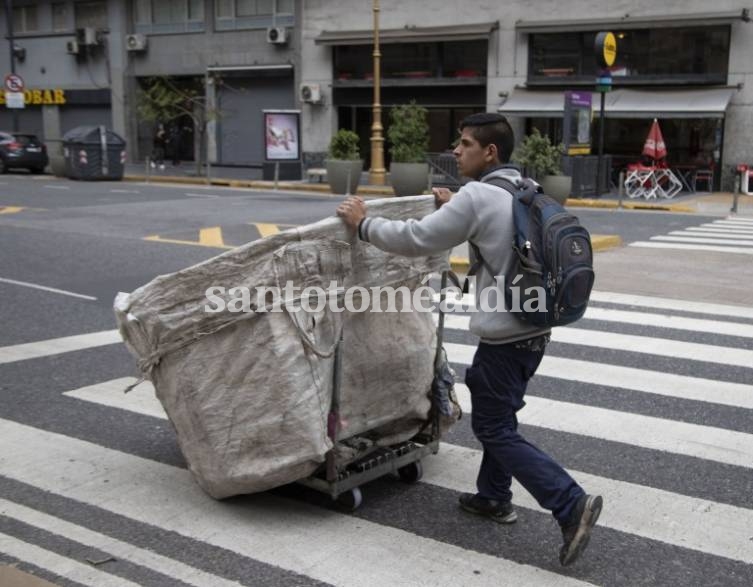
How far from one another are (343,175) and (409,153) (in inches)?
82.3

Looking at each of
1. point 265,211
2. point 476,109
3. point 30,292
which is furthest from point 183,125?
point 30,292

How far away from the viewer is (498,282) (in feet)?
12.7

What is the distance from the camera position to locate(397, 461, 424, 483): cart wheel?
479 cm

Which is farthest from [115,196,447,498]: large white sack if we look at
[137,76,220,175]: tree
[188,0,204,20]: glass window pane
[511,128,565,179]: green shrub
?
[188,0,204,20]: glass window pane

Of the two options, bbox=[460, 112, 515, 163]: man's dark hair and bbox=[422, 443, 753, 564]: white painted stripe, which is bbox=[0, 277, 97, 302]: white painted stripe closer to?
bbox=[422, 443, 753, 564]: white painted stripe

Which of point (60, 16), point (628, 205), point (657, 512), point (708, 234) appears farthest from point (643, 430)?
point (60, 16)

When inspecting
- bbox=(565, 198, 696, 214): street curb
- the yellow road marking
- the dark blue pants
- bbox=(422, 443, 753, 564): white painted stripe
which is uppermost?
the dark blue pants

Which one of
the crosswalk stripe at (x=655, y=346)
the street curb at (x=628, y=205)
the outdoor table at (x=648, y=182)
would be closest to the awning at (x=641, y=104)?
the outdoor table at (x=648, y=182)

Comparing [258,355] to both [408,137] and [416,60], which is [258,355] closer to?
[408,137]

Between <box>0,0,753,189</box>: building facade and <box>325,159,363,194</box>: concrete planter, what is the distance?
5.56m

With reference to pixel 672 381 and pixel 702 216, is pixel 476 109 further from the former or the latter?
pixel 672 381

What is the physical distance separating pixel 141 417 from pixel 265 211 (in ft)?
44.7

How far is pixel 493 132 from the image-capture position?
395cm

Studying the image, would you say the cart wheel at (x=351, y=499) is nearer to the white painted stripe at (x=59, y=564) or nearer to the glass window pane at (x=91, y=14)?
the white painted stripe at (x=59, y=564)
